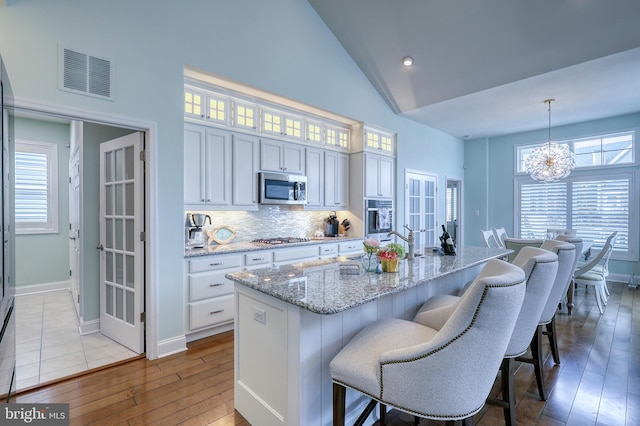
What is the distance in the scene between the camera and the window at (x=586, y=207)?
558 cm

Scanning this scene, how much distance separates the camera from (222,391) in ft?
7.34

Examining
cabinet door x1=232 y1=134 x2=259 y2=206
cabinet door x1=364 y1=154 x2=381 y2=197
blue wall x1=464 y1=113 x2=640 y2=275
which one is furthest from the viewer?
blue wall x1=464 y1=113 x2=640 y2=275

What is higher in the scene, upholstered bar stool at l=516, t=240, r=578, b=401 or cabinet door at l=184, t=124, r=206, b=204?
cabinet door at l=184, t=124, r=206, b=204

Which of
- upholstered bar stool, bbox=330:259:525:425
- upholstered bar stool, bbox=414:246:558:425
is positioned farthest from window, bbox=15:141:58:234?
upholstered bar stool, bbox=414:246:558:425

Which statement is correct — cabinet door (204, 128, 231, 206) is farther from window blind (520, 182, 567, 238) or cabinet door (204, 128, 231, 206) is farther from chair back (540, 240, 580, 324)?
window blind (520, 182, 567, 238)

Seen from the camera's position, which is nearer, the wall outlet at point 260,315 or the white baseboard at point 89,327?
the wall outlet at point 260,315

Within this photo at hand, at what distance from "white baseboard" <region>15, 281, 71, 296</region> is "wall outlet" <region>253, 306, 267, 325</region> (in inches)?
203

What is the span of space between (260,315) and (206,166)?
219 cm

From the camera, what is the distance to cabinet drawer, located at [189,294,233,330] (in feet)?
10.0

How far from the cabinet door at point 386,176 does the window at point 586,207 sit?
3415 mm

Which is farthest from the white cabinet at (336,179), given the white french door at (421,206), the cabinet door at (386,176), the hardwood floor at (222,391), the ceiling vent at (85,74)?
the ceiling vent at (85,74)

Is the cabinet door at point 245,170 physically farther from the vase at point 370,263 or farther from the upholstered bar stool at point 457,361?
the upholstered bar stool at point 457,361

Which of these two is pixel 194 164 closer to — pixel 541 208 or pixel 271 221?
pixel 271 221

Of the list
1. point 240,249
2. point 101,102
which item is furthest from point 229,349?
point 101,102
